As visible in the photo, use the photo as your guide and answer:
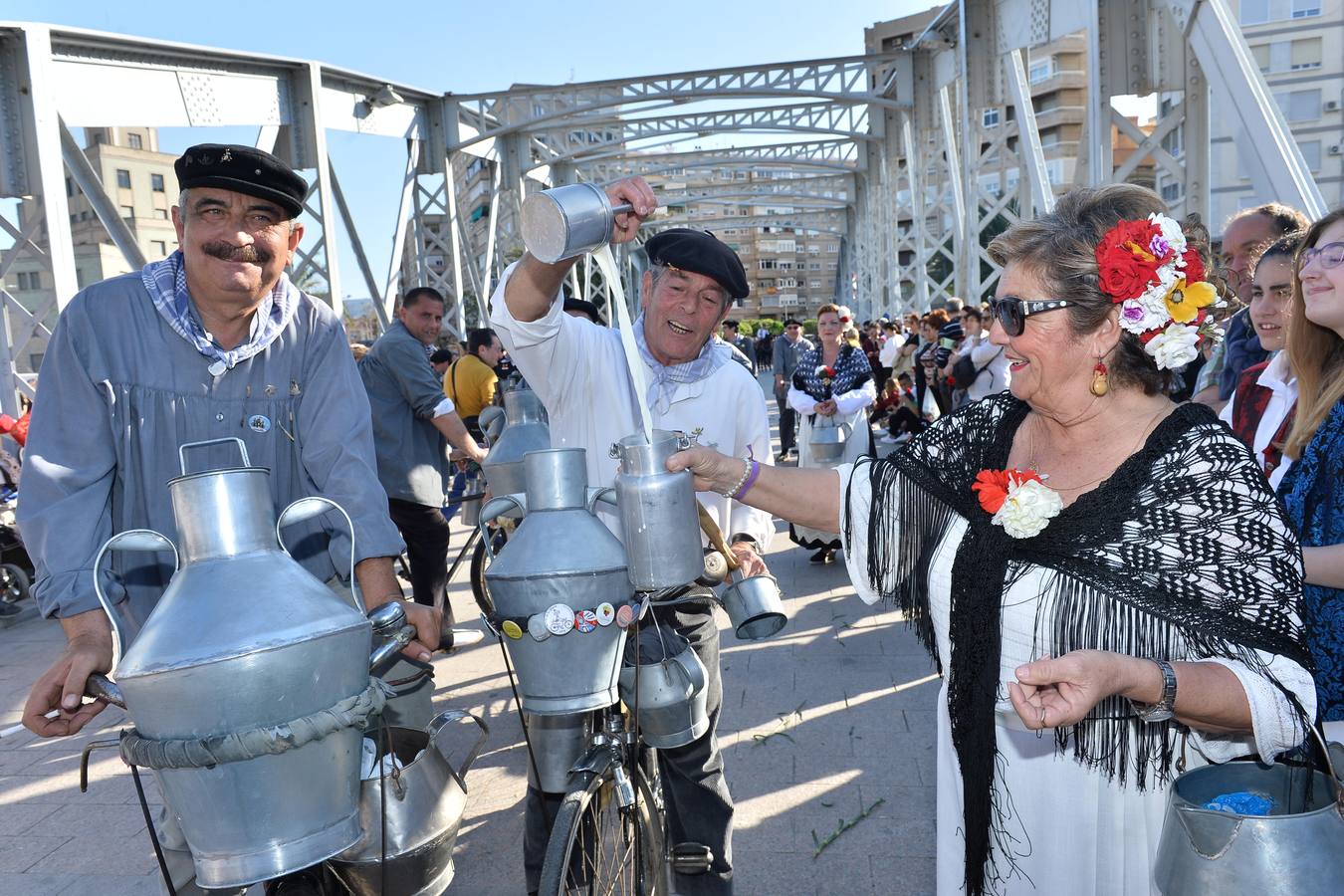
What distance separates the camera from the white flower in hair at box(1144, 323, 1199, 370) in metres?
1.80

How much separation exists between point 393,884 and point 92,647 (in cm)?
72

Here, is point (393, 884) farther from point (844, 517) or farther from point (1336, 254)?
point (1336, 254)

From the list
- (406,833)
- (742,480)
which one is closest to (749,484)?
(742,480)

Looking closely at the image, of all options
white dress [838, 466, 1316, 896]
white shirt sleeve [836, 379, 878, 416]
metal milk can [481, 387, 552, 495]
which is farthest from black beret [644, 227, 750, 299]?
white shirt sleeve [836, 379, 878, 416]

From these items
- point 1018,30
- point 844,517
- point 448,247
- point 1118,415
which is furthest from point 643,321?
point 448,247

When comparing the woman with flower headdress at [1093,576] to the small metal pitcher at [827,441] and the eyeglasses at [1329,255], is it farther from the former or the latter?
the small metal pitcher at [827,441]

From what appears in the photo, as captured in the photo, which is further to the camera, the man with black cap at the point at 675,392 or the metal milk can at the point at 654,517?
the man with black cap at the point at 675,392

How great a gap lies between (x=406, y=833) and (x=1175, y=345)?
5.73ft

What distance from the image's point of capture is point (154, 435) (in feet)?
6.82

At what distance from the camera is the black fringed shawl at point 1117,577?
5.75 ft

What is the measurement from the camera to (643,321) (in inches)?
114

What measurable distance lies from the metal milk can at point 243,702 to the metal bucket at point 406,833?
0.38 metres

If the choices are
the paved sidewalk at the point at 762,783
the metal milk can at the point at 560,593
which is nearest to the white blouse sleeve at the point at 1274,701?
the metal milk can at the point at 560,593

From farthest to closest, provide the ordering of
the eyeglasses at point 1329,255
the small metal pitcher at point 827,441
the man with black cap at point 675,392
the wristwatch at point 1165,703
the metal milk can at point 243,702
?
the small metal pitcher at point 827,441 < the man with black cap at point 675,392 < the eyeglasses at point 1329,255 < the wristwatch at point 1165,703 < the metal milk can at point 243,702
